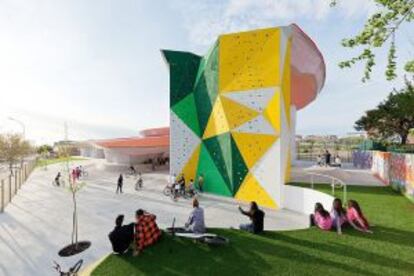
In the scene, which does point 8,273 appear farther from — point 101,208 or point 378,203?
point 378,203

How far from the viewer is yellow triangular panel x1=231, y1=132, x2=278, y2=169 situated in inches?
578

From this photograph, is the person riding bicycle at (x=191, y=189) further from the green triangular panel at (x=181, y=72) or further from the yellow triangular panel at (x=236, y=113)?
the green triangular panel at (x=181, y=72)

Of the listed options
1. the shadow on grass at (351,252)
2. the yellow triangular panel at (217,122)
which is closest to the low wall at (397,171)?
the shadow on grass at (351,252)

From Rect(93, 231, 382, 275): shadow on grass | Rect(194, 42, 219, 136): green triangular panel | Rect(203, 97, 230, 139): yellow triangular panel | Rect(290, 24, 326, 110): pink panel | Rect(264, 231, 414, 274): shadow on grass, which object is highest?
Rect(290, 24, 326, 110): pink panel

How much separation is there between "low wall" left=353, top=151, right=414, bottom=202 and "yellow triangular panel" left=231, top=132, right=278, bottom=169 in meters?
5.83

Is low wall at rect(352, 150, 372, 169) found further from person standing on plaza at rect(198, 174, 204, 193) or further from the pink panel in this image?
person standing on plaza at rect(198, 174, 204, 193)

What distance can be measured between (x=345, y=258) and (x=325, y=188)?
9.28m

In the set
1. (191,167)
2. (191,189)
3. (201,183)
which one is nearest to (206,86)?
(191,167)

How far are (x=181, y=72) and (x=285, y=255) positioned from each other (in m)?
15.3

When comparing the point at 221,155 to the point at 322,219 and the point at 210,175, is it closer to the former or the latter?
the point at 210,175

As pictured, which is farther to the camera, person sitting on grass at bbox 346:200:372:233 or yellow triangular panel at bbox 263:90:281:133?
yellow triangular panel at bbox 263:90:281:133

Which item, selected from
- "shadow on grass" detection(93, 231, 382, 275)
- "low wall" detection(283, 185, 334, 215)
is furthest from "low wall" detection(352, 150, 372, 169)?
"shadow on grass" detection(93, 231, 382, 275)

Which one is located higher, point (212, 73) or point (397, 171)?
point (212, 73)

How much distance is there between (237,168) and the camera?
15.9m
